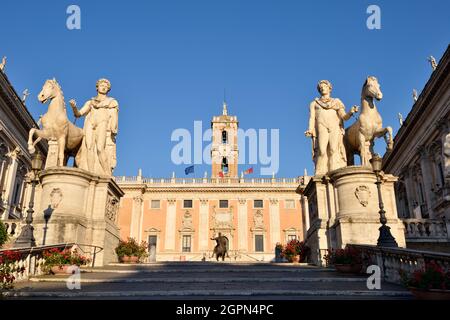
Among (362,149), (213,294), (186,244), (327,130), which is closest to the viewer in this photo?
(213,294)

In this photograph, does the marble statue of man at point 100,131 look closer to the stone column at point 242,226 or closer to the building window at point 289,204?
the stone column at point 242,226

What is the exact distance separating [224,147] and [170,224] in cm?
2039

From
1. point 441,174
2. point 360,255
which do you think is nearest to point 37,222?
point 360,255

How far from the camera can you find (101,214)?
548 inches

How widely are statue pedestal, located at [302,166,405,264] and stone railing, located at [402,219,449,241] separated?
3028 millimetres

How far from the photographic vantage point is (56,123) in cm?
1390

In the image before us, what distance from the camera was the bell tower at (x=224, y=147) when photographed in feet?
218

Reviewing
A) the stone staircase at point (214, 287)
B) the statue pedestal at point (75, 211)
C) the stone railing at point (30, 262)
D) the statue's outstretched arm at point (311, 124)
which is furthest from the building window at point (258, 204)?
the stone railing at point (30, 262)

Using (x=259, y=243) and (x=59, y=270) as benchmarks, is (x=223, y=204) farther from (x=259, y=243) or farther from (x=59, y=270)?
(x=59, y=270)

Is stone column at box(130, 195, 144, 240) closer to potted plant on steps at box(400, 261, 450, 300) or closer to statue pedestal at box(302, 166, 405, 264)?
statue pedestal at box(302, 166, 405, 264)

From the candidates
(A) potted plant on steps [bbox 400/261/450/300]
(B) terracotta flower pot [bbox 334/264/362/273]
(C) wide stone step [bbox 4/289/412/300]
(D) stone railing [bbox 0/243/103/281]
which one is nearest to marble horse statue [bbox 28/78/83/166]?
(D) stone railing [bbox 0/243/103/281]

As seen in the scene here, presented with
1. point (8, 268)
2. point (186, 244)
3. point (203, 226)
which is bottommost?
point (8, 268)

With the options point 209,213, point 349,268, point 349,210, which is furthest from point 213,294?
point 209,213

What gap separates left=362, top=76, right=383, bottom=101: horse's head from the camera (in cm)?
1388
